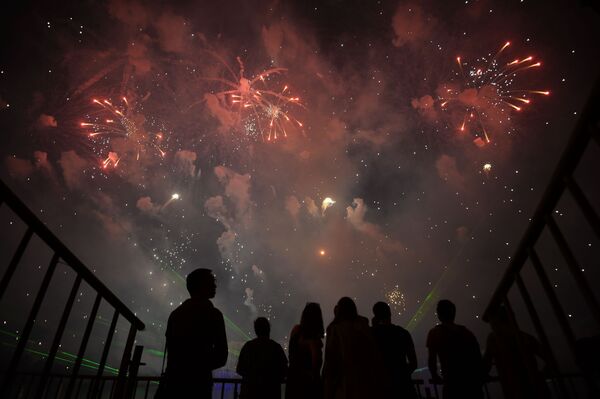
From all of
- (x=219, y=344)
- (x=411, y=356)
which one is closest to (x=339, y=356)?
(x=219, y=344)

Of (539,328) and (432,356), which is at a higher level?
(432,356)

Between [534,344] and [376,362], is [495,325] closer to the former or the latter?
[534,344]

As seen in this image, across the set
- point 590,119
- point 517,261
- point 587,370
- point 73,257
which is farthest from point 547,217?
point 73,257

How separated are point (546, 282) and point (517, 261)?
0.22 metres

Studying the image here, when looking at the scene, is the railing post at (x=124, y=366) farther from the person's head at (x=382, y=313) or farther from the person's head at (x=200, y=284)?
the person's head at (x=382, y=313)

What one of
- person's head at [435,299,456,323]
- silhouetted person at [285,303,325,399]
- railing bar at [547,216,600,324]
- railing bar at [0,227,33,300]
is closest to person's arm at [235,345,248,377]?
silhouetted person at [285,303,325,399]

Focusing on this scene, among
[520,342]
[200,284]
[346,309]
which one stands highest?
[200,284]

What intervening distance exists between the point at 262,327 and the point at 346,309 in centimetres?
145

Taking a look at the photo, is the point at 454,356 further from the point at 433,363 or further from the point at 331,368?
the point at 331,368

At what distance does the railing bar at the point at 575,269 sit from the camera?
1.73 meters

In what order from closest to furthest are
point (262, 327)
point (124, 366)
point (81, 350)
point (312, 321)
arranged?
point (81, 350) < point (124, 366) < point (312, 321) < point (262, 327)

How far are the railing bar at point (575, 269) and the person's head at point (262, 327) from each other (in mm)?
3413

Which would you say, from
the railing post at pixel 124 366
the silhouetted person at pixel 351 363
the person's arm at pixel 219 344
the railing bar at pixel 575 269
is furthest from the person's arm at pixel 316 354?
the railing bar at pixel 575 269

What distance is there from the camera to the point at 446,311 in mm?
4047
